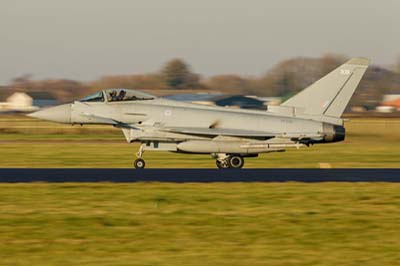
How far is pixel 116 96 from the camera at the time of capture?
94.6 ft

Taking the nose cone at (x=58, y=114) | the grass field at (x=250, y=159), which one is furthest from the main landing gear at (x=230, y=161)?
the nose cone at (x=58, y=114)

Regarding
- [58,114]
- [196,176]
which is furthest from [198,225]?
[58,114]

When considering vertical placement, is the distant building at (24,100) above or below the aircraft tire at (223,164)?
above

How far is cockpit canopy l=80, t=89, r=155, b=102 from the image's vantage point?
94.4 feet

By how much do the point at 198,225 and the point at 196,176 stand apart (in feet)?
29.9

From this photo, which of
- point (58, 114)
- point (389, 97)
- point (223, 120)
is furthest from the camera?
point (389, 97)

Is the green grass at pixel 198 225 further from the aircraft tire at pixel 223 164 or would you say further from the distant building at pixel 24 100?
Answer: the distant building at pixel 24 100

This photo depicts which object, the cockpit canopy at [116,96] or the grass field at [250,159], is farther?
the grass field at [250,159]

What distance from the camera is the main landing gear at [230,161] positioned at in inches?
1127

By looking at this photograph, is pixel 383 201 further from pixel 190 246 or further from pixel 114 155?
pixel 114 155

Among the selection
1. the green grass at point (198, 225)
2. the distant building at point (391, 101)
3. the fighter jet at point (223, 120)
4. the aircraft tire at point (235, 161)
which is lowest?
the green grass at point (198, 225)

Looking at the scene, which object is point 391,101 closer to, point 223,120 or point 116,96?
point 223,120

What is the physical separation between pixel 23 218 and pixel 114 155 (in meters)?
23.5

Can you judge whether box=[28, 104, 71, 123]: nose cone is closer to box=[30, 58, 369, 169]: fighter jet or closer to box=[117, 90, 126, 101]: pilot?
box=[30, 58, 369, 169]: fighter jet
